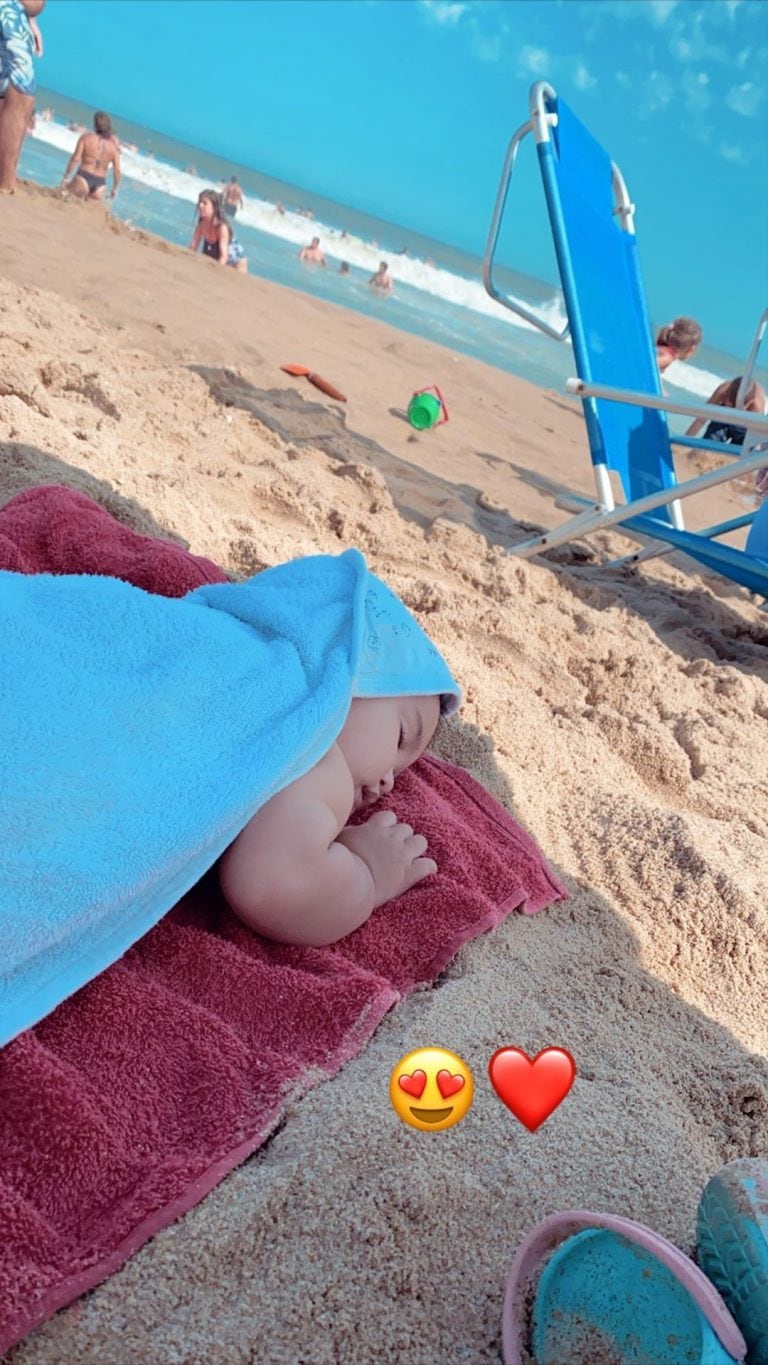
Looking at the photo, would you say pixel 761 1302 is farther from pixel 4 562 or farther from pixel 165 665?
pixel 4 562

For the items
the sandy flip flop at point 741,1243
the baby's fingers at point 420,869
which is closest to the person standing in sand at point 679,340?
the baby's fingers at point 420,869

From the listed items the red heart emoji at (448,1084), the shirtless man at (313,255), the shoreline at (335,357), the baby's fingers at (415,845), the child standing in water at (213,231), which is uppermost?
the shirtless man at (313,255)

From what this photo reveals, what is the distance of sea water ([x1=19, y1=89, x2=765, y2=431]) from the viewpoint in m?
12.9

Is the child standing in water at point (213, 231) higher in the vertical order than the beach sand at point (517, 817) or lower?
higher

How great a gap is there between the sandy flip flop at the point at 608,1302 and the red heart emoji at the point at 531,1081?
27cm

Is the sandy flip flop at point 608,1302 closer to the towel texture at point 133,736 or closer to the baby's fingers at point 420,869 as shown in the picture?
the towel texture at point 133,736

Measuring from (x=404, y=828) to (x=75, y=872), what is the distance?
0.66 meters

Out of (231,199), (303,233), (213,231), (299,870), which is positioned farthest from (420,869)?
(303,233)

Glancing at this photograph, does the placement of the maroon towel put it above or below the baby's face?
below

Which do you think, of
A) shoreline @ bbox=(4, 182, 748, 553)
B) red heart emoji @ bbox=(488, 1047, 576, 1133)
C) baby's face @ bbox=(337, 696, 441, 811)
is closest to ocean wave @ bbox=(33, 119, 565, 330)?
shoreline @ bbox=(4, 182, 748, 553)

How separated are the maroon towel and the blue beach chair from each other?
1.86 m

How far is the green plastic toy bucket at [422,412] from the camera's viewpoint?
17.7ft

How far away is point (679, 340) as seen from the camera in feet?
20.7

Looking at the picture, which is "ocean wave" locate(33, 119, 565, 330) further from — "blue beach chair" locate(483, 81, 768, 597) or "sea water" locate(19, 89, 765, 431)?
"blue beach chair" locate(483, 81, 768, 597)
